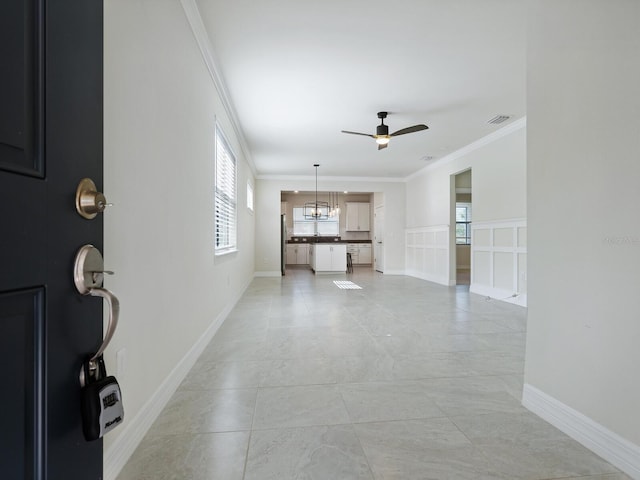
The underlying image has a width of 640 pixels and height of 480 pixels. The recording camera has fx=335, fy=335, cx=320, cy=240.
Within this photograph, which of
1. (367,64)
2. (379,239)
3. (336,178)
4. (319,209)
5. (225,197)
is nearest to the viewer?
(367,64)

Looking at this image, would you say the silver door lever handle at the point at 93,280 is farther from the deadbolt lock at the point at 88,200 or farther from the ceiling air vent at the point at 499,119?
the ceiling air vent at the point at 499,119

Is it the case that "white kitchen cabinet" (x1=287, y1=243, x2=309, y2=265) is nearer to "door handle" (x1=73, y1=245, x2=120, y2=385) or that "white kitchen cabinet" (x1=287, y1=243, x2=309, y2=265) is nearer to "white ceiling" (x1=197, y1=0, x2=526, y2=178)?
"white ceiling" (x1=197, y1=0, x2=526, y2=178)

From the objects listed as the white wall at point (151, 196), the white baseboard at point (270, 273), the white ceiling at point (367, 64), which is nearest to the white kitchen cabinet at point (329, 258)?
the white baseboard at point (270, 273)

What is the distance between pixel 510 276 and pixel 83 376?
5.49m

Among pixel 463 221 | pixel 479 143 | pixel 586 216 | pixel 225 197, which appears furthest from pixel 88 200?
pixel 463 221

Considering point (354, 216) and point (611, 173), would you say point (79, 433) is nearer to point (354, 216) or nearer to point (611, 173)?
point (611, 173)

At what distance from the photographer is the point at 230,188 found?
14.9 feet

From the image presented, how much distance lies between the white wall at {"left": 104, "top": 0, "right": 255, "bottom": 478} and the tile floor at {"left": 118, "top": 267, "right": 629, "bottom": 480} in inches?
9.8

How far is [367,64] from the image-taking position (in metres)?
3.23

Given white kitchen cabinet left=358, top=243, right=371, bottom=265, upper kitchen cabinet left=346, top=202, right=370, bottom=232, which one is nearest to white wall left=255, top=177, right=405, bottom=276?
upper kitchen cabinet left=346, top=202, right=370, bottom=232

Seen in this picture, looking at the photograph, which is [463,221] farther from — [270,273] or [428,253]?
[270,273]

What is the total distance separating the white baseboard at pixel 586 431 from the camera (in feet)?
4.36

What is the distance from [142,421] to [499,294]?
516 centimetres

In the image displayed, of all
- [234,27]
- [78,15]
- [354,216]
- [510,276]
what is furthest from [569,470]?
[354,216]
